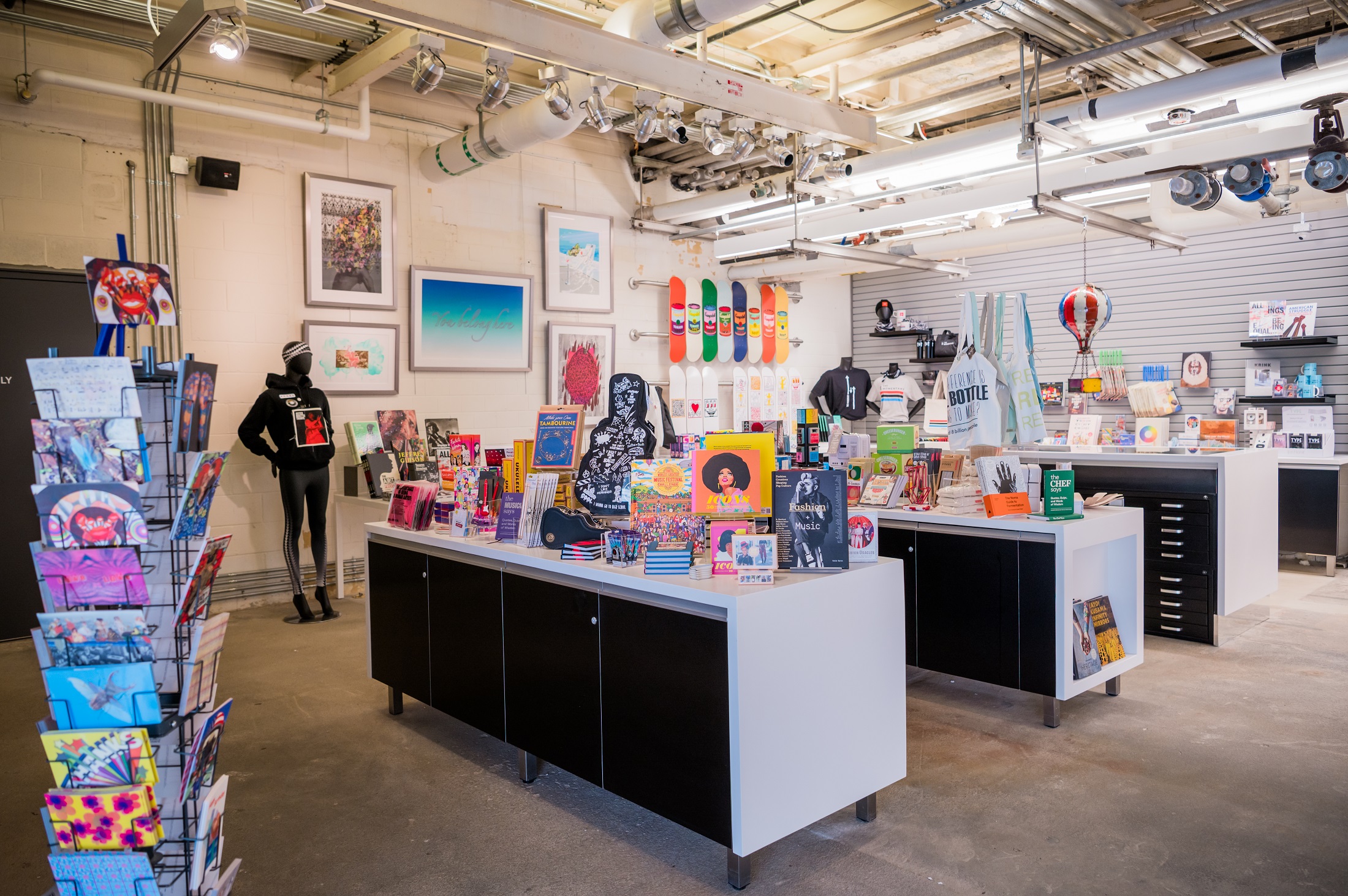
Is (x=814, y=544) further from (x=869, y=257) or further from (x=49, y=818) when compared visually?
(x=869, y=257)

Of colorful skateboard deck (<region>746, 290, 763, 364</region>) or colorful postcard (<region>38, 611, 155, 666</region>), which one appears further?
colorful skateboard deck (<region>746, 290, 763, 364</region>)

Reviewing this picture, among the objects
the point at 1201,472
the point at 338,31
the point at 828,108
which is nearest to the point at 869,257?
the point at 828,108

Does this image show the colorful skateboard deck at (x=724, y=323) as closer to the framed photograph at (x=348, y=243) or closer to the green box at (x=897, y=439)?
the framed photograph at (x=348, y=243)

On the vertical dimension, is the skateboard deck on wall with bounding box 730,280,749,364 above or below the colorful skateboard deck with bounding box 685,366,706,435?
above

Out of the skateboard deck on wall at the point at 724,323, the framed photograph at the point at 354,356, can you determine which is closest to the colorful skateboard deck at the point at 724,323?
the skateboard deck on wall at the point at 724,323

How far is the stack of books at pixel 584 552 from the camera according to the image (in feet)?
10.3

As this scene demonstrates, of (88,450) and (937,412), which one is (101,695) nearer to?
(88,450)

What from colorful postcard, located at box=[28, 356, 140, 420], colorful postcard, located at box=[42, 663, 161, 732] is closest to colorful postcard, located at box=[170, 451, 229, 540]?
colorful postcard, located at box=[28, 356, 140, 420]

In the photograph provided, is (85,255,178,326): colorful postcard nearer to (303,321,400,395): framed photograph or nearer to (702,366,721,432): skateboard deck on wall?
(303,321,400,395): framed photograph

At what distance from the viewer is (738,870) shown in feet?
8.58

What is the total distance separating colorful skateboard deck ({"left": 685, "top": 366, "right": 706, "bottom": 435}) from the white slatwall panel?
3.07 m

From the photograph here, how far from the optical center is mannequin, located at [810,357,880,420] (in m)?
10.9

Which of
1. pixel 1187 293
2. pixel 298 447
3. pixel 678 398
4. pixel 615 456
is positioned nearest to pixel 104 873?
pixel 615 456

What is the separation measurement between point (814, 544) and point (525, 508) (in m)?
1.26
